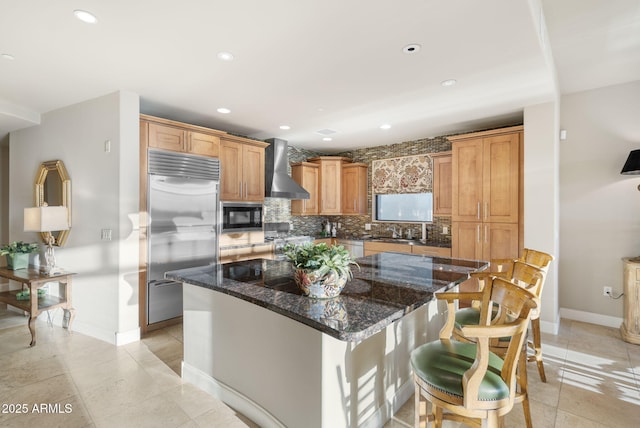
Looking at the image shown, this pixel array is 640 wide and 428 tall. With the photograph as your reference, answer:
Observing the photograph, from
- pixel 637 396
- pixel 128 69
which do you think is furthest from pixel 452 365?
pixel 128 69

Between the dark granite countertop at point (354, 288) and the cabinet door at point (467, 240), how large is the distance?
1.51m

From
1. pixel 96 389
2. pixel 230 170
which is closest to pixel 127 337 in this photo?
pixel 96 389

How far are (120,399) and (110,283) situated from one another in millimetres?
1360

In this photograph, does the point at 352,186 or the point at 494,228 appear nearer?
the point at 494,228

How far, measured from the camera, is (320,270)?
1.71 meters

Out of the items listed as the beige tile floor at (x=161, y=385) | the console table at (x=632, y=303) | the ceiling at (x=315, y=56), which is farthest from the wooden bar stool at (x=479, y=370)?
the console table at (x=632, y=303)

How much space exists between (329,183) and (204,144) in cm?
263

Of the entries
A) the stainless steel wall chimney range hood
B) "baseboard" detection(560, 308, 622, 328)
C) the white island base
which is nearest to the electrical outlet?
the white island base

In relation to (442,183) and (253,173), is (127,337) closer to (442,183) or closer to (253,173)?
(253,173)

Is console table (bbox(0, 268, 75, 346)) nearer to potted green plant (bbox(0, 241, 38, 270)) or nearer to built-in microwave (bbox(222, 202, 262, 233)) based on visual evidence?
potted green plant (bbox(0, 241, 38, 270))

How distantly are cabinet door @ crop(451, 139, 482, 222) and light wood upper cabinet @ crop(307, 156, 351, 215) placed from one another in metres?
2.19

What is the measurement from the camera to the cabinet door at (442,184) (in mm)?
4809

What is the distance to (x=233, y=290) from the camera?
1855 millimetres

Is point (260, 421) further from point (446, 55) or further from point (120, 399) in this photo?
point (446, 55)
